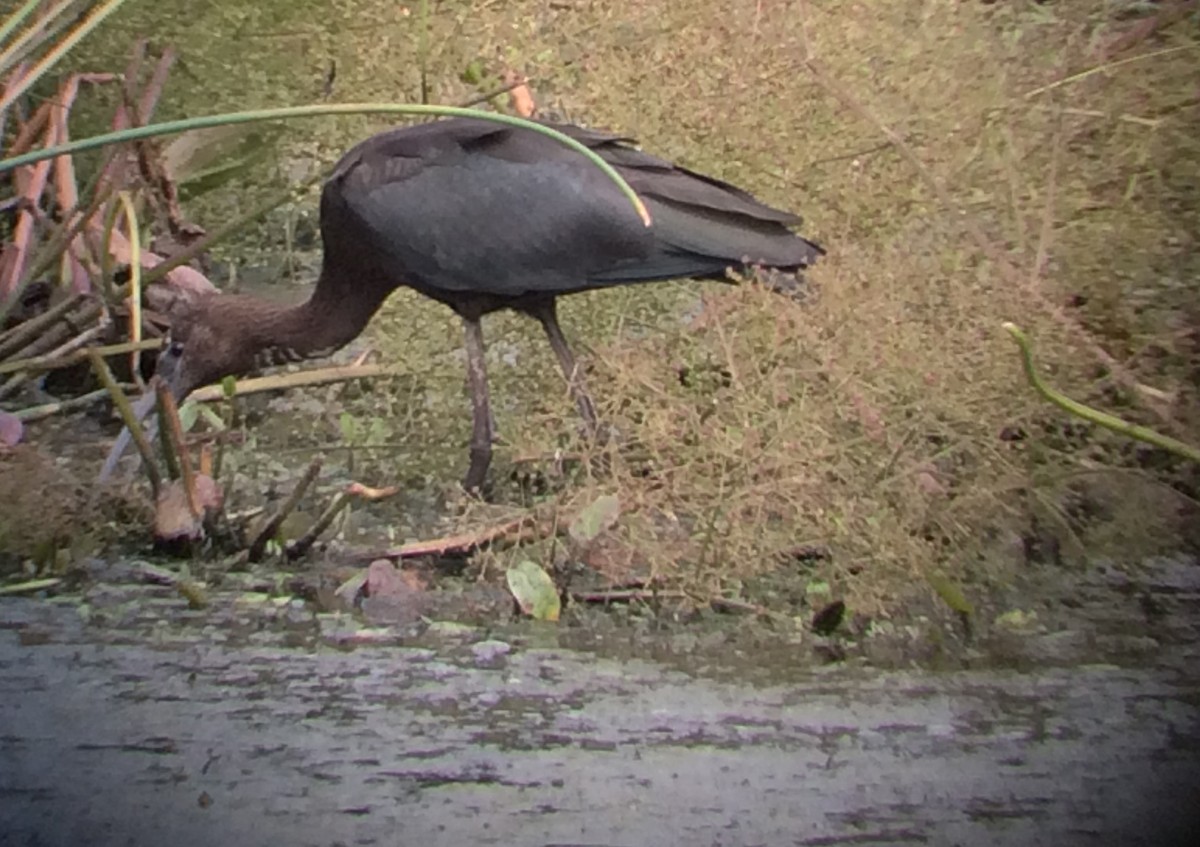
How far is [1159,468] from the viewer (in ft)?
2.90

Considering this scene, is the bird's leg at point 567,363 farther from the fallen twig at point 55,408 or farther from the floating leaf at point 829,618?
the fallen twig at point 55,408

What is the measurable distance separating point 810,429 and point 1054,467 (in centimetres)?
12

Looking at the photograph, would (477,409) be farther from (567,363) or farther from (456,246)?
(456,246)

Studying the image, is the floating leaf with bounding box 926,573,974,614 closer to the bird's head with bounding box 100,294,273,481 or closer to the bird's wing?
the bird's wing

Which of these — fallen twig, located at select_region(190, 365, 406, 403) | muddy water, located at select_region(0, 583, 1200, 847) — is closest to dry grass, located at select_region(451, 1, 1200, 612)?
muddy water, located at select_region(0, 583, 1200, 847)

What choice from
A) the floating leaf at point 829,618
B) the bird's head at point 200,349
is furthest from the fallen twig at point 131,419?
the floating leaf at point 829,618

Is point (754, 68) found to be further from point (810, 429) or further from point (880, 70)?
point (810, 429)

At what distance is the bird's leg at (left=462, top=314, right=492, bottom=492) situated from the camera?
3.18ft

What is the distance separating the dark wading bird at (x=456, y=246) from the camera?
1.12m

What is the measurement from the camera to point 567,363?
1034 millimetres

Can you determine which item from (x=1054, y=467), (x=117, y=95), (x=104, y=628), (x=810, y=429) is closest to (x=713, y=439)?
(x=810, y=429)

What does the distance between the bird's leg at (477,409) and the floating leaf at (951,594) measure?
9.4 inches

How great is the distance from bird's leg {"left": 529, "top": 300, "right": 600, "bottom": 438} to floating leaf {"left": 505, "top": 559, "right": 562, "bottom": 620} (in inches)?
3.0

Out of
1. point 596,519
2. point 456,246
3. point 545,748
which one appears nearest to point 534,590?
point 596,519
